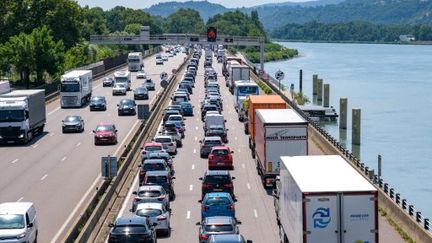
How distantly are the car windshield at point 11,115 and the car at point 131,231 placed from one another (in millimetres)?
29214

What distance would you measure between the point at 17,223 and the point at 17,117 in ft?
94.2

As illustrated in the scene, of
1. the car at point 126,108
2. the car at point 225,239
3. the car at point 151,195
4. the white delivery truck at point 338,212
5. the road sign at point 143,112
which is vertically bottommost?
the car at point 126,108

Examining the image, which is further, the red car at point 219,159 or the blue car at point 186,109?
the blue car at point 186,109

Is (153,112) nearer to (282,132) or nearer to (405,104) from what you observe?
(282,132)

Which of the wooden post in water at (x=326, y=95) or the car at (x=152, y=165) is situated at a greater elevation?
the car at (x=152, y=165)

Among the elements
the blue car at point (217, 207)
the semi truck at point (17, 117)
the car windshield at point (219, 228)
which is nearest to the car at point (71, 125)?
the semi truck at point (17, 117)

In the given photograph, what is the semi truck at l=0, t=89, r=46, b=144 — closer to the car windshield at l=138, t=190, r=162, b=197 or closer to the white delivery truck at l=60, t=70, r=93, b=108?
the white delivery truck at l=60, t=70, r=93, b=108

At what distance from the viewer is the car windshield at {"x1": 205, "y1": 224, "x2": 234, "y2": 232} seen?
26.8 metres

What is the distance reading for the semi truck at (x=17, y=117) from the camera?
53.7 meters

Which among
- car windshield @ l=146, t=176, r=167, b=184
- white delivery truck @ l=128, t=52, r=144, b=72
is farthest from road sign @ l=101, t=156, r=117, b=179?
white delivery truck @ l=128, t=52, r=144, b=72

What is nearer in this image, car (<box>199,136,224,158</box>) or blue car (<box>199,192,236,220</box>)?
blue car (<box>199,192,236,220</box>)

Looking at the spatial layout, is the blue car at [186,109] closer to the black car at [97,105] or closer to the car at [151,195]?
the black car at [97,105]

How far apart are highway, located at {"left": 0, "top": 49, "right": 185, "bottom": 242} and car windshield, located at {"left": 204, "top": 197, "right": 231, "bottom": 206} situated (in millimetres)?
5154

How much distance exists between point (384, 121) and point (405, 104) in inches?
719
